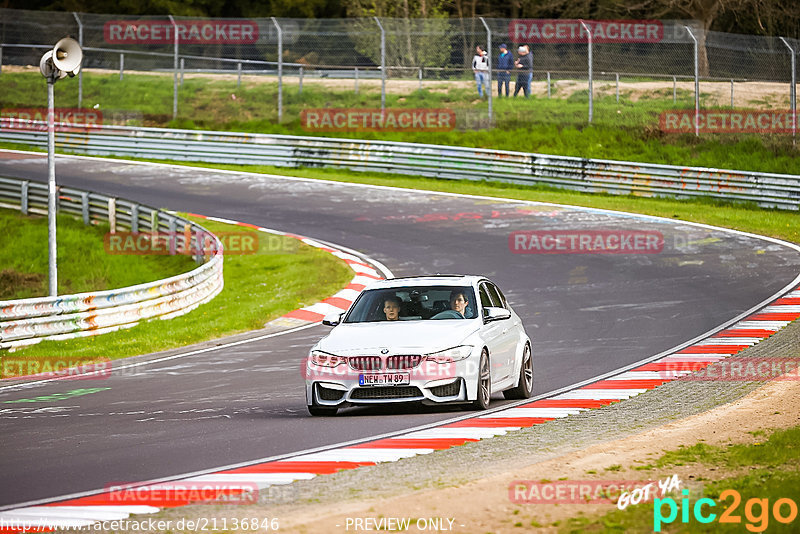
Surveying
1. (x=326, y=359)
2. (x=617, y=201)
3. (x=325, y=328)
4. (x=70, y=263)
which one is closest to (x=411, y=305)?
(x=326, y=359)

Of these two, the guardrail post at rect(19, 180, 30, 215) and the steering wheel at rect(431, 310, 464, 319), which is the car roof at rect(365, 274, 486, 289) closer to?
the steering wheel at rect(431, 310, 464, 319)

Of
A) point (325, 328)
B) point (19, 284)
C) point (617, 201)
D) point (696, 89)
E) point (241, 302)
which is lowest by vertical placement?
point (19, 284)

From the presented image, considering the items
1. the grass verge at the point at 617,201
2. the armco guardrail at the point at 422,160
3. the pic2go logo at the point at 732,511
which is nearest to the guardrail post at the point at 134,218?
the grass verge at the point at 617,201

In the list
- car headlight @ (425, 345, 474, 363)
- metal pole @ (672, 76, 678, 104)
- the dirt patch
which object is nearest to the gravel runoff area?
car headlight @ (425, 345, 474, 363)

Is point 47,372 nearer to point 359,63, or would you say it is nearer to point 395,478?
point 395,478

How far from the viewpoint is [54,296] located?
723 inches

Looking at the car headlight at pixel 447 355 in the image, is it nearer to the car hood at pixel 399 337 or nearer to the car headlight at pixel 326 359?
the car hood at pixel 399 337

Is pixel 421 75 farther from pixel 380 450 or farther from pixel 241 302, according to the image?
pixel 380 450

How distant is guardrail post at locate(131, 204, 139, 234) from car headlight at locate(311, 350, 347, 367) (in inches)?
700

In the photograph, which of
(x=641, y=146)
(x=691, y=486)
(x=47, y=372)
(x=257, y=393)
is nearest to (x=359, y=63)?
(x=641, y=146)

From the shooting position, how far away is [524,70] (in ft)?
115

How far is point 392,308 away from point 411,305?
250 millimetres

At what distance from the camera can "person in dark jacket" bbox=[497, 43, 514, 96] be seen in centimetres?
3466

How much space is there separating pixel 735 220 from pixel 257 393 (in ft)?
55.3
